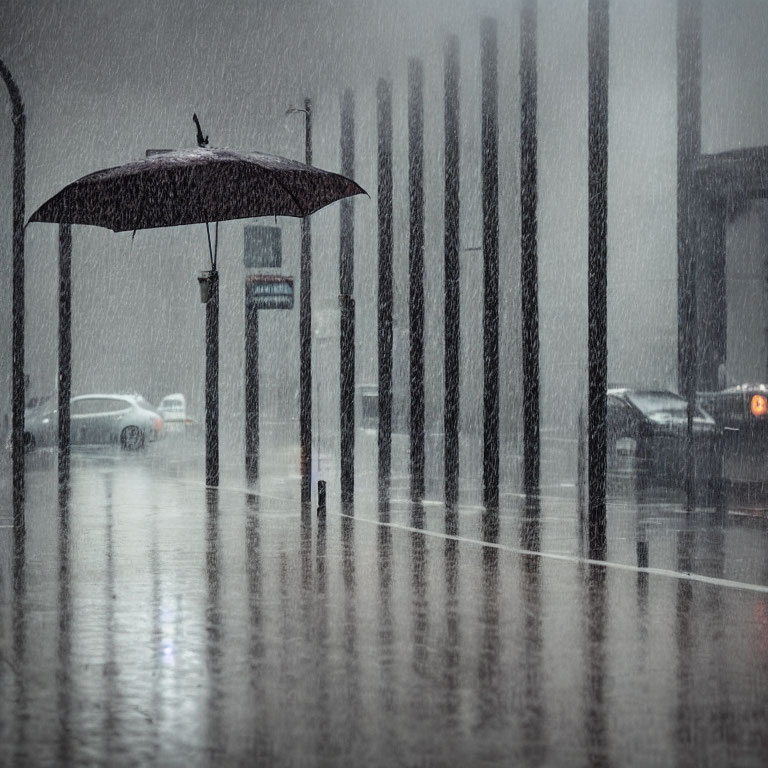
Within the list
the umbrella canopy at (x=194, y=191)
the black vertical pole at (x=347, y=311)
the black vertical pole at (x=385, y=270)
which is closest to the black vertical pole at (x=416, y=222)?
the black vertical pole at (x=385, y=270)

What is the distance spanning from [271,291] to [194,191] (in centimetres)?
528

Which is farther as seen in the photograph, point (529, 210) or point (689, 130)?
point (689, 130)

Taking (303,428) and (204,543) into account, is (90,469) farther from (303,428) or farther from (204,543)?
(204,543)

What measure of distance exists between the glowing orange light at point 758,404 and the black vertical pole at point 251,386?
8643mm

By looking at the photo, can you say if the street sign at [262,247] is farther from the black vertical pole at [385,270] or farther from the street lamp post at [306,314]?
the black vertical pole at [385,270]

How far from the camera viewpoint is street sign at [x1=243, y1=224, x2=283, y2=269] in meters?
20.0

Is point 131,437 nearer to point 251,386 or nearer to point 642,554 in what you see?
point 251,386

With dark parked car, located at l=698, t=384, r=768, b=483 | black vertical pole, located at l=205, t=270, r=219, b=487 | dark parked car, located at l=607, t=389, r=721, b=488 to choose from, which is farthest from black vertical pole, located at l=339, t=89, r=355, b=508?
dark parked car, located at l=698, t=384, r=768, b=483

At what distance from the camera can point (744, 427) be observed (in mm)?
21969

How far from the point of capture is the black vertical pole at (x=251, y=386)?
69.6ft

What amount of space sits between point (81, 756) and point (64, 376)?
16.9 meters

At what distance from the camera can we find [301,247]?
18.7 meters

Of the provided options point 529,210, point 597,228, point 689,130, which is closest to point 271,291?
point 529,210

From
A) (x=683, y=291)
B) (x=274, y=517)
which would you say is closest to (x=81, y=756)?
(x=274, y=517)
